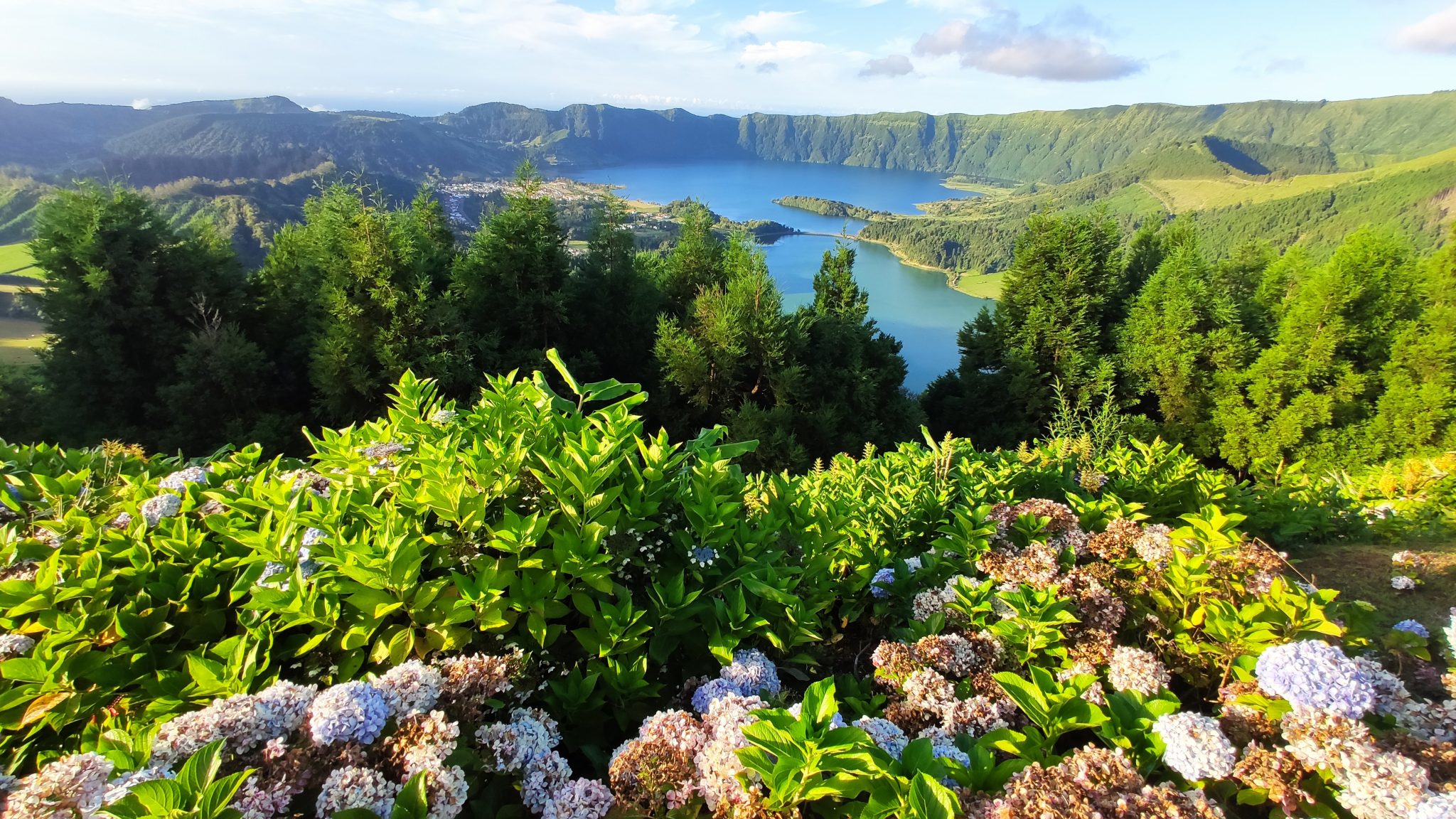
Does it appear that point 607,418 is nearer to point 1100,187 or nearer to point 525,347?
point 525,347

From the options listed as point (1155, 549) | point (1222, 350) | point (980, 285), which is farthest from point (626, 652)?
point (980, 285)

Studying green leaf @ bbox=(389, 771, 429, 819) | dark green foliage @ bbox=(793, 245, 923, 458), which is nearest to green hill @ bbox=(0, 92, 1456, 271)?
dark green foliage @ bbox=(793, 245, 923, 458)

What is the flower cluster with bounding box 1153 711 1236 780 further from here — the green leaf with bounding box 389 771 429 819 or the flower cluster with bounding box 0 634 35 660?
the flower cluster with bounding box 0 634 35 660

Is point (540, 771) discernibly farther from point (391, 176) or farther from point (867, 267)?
point (391, 176)

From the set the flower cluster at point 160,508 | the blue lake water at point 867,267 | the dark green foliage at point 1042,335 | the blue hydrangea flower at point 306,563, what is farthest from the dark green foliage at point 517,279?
the blue hydrangea flower at point 306,563

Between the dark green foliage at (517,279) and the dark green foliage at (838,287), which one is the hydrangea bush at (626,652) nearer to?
the dark green foliage at (517,279)

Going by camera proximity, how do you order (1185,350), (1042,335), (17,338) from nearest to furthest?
(1185,350) → (1042,335) → (17,338)

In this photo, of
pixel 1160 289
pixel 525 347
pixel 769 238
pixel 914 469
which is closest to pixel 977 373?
pixel 1160 289
